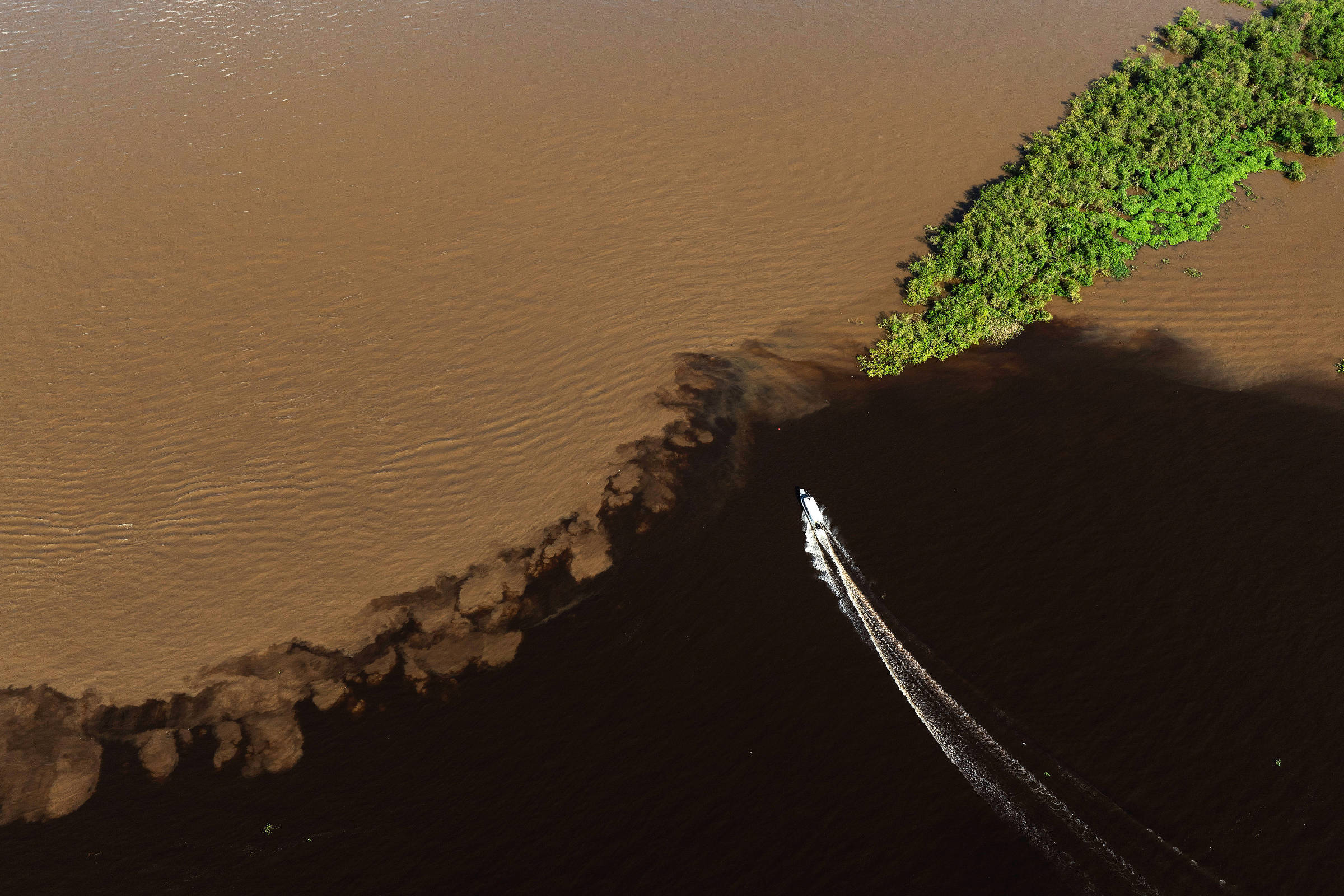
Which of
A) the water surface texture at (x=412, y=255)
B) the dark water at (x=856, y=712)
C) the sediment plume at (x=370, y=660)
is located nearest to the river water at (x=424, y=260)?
the water surface texture at (x=412, y=255)

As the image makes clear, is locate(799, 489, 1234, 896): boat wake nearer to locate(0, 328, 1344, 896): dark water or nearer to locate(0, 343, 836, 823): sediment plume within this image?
locate(0, 328, 1344, 896): dark water

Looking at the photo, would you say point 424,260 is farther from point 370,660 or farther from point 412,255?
point 370,660

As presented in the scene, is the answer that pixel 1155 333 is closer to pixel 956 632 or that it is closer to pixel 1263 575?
pixel 1263 575

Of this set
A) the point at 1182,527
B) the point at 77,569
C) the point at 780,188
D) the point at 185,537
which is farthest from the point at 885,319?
the point at 77,569

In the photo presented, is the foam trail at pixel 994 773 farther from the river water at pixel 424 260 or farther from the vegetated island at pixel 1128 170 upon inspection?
the vegetated island at pixel 1128 170

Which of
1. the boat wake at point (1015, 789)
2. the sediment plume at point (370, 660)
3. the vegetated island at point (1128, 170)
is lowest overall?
the boat wake at point (1015, 789)

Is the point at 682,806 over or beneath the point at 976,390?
beneath
